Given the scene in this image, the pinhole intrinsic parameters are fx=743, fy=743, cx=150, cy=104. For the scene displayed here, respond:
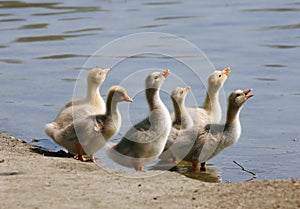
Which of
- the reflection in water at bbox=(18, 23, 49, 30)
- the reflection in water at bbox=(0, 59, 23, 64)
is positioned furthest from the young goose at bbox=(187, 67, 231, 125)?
the reflection in water at bbox=(18, 23, 49, 30)

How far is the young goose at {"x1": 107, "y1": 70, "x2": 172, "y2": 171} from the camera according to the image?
7359 mm

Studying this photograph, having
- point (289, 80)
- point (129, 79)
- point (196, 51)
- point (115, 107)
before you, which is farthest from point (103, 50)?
Result: point (115, 107)

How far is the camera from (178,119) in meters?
8.39

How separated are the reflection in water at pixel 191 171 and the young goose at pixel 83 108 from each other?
3.03 feet

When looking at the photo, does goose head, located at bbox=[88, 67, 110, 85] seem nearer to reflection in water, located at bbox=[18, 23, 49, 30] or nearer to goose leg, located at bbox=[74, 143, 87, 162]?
goose leg, located at bbox=[74, 143, 87, 162]

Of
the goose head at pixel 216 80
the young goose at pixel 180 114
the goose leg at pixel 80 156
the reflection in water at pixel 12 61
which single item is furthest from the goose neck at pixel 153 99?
the reflection in water at pixel 12 61

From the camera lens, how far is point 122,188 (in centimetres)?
612

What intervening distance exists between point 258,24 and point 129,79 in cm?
481

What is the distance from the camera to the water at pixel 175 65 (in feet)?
29.3

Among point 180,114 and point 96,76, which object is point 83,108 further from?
point 180,114

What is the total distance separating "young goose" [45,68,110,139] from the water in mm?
741

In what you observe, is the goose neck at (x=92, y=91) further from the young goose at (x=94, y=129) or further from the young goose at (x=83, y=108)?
the young goose at (x=94, y=129)

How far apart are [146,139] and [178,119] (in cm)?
112

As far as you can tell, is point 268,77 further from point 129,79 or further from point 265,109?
point 129,79
